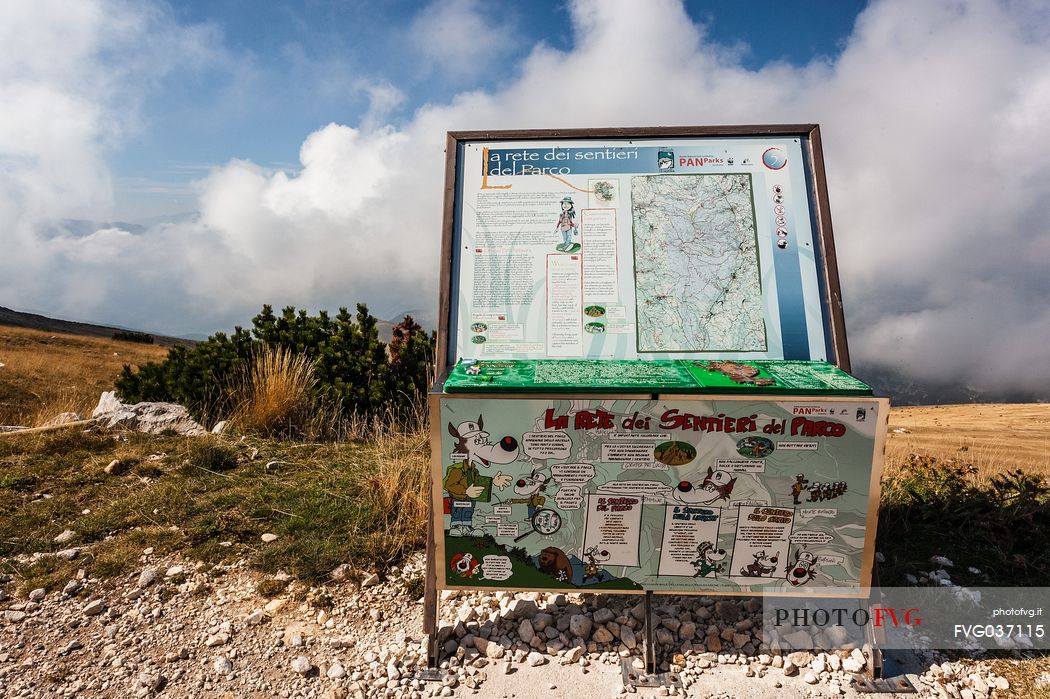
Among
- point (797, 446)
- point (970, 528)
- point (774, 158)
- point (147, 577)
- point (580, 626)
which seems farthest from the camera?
point (970, 528)

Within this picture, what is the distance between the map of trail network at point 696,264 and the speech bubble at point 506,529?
3.69ft

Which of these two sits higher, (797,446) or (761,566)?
(797,446)

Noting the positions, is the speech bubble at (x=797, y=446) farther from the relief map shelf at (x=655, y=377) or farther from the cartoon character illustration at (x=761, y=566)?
the cartoon character illustration at (x=761, y=566)

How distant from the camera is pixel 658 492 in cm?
294

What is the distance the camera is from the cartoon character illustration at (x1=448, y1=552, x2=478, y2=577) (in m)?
3.05

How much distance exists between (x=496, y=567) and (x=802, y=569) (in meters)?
1.51

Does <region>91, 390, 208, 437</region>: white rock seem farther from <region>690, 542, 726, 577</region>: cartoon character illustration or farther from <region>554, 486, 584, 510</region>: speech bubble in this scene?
<region>690, 542, 726, 577</region>: cartoon character illustration

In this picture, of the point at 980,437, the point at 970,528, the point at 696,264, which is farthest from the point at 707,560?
the point at 980,437

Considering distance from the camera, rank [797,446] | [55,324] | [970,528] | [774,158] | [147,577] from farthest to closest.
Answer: [55,324], [970,528], [147,577], [774,158], [797,446]

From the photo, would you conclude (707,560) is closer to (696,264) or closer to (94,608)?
(696,264)

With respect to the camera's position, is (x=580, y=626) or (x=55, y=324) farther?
(x=55, y=324)

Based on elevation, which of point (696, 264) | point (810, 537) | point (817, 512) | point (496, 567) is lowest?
point (496, 567)

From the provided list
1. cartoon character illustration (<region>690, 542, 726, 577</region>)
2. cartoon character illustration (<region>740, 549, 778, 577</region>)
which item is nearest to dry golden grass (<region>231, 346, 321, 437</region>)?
cartoon character illustration (<region>690, 542, 726, 577</region>)

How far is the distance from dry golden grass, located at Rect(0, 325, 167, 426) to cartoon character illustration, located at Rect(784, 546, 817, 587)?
26.3 ft
